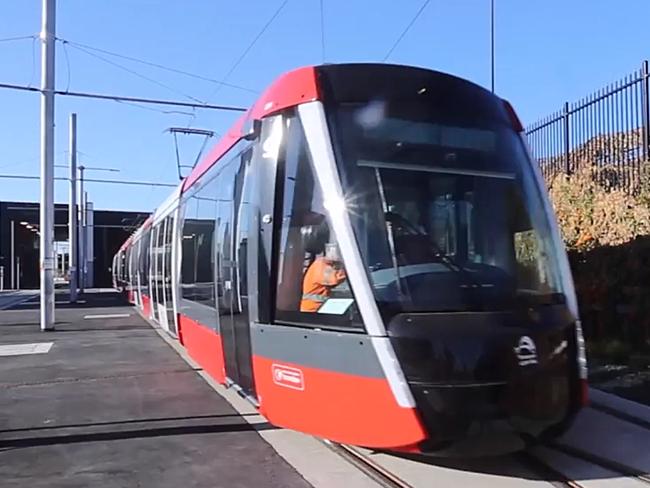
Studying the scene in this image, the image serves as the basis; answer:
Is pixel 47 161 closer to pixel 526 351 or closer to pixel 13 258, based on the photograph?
pixel 526 351

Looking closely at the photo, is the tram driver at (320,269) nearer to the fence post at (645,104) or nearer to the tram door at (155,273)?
the fence post at (645,104)

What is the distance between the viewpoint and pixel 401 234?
5328mm

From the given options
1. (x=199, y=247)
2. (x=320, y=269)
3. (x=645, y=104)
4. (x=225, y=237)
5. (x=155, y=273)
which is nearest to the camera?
(x=320, y=269)

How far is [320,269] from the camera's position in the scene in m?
5.45

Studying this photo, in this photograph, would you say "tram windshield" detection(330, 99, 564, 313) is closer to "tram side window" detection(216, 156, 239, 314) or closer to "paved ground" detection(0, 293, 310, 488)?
"paved ground" detection(0, 293, 310, 488)

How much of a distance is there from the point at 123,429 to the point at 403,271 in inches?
138

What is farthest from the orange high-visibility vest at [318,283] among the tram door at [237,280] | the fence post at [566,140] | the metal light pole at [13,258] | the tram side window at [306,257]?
the metal light pole at [13,258]

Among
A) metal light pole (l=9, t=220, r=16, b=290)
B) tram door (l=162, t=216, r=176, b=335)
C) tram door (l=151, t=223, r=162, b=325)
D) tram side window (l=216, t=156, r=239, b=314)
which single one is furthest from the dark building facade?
tram side window (l=216, t=156, r=239, b=314)

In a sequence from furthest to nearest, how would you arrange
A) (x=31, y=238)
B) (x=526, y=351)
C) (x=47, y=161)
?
1. (x=31, y=238)
2. (x=47, y=161)
3. (x=526, y=351)

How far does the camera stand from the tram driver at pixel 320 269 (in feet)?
Result: 17.5

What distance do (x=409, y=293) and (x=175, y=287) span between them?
778 centimetres

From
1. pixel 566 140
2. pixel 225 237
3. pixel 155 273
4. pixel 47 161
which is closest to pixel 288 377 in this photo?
pixel 225 237

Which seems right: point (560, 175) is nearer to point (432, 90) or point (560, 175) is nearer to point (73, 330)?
point (432, 90)

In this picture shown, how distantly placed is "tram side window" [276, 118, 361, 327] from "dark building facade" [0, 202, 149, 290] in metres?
51.2
